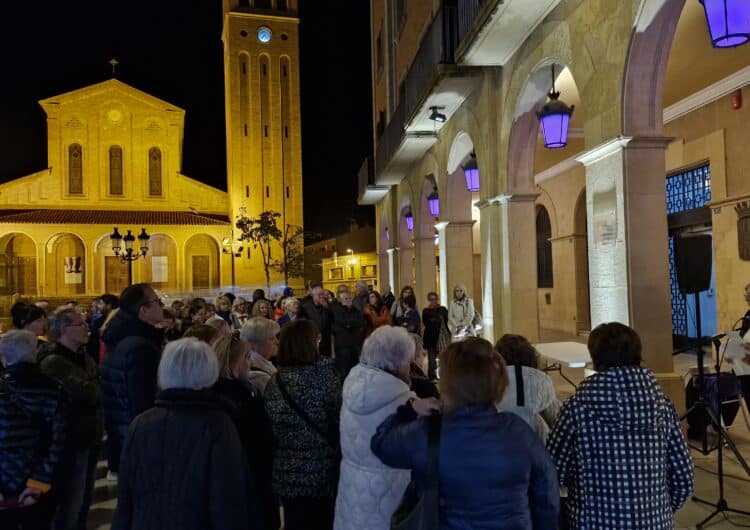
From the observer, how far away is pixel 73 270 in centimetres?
3941

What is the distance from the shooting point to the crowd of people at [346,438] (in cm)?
233

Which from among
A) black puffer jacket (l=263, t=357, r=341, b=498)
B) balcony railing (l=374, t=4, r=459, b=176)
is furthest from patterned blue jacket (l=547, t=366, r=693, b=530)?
balcony railing (l=374, t=4, r=459, b=176)

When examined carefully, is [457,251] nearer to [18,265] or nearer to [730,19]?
[730,19]

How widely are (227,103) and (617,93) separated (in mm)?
44752

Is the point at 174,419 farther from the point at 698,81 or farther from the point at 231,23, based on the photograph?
the point at 231,23

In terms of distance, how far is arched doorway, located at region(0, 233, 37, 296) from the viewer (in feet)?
124

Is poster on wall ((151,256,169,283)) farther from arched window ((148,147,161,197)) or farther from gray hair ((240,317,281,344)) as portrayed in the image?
gray hair ((240,317,281,344))

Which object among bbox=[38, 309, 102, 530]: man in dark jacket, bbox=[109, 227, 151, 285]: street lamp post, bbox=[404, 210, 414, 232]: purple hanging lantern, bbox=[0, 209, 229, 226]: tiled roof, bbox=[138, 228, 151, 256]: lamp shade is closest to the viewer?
bbox=[38, 309, 102, 530]: man in dark jacket

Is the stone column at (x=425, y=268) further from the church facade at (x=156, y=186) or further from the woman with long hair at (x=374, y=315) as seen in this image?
the church facade at (x=156, y=186)

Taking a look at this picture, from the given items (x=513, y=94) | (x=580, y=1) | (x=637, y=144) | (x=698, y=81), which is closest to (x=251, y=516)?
(x=637, y=144)

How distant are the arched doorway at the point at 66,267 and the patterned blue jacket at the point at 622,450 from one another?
4153 cm

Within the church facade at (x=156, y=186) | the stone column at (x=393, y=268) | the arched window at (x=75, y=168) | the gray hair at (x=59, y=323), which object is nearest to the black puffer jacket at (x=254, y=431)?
the gray hair at (x=59, y=323)

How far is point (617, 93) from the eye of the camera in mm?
5648

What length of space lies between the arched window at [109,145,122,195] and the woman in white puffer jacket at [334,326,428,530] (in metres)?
44.8
